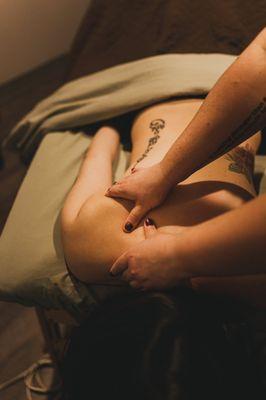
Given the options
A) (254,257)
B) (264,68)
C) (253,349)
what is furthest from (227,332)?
(264,68)

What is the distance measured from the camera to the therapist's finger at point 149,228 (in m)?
0.86

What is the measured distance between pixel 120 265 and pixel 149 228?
100 mm

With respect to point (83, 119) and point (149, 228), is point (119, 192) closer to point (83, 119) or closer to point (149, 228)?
point (149, 228)

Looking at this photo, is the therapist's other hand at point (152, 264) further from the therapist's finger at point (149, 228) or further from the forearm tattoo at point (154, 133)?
the forearm tattoo at point (154, 133)

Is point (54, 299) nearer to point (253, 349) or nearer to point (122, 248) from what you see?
point (122, 248)

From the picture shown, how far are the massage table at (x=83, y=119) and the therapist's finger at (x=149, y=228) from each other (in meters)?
0.16

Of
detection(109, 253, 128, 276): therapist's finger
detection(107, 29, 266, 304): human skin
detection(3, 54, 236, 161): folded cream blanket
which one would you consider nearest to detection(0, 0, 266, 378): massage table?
detection(3, 54, 236, 161): folded cream blanket

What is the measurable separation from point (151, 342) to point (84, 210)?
34 centimetres

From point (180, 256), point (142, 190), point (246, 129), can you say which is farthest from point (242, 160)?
point (180, 256)

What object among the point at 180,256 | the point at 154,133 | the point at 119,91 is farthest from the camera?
the point at 119,91

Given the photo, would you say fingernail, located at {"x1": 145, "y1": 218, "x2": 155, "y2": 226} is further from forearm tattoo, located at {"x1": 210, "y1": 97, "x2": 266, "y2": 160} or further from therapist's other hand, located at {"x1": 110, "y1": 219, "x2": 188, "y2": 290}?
forearm tattoo, located at {"x1": 210, "y1": 97, "x2": 266, "y2": 160}

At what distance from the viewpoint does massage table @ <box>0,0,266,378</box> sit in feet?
3.25

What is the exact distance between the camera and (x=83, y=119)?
1378 mm

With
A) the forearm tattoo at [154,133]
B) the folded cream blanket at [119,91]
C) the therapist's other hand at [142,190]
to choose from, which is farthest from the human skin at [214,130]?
the folded cream blanket at [119,91]
